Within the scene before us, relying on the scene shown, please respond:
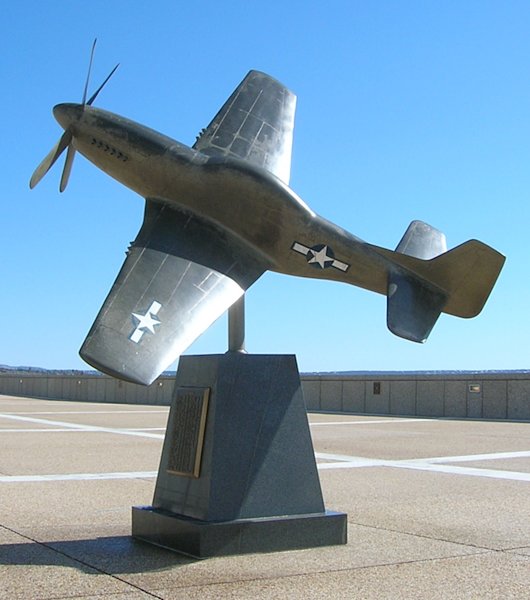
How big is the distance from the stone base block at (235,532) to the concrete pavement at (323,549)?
5.0 inches

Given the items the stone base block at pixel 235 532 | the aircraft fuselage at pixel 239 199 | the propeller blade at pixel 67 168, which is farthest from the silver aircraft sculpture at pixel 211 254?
the stone base block at pixel 235 532

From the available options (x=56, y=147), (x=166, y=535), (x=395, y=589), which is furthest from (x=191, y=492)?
(x=56, y=147)

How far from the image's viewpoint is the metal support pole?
7.75 metres

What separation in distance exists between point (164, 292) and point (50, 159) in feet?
11.5

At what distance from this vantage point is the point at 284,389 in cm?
732

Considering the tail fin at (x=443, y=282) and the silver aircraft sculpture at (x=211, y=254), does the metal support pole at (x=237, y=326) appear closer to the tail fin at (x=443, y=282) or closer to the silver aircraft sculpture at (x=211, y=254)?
the silver aircraft sculpture at (x=211, y=254)

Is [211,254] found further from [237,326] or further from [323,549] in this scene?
[323,549]

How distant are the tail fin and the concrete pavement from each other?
7.30 ft

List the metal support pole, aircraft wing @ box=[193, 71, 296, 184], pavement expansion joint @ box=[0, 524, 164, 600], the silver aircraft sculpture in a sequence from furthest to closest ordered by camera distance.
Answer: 1. aircraft wing @ box=[193, 71, 296, 184]
2. the metal support pole
3. the silver aircraft sculpture
4. pavement expansion joint @ box=[0, 524, 164, 600]

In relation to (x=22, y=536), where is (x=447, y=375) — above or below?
above

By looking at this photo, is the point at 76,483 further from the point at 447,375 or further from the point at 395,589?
the point at 447,375

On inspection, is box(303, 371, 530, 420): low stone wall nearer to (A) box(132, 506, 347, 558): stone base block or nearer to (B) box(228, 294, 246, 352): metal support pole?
(B) box(228, 294, 246, 352): metal support pole

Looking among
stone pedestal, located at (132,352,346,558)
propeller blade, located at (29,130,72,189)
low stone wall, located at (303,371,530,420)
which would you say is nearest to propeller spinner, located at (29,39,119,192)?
propeller blade, located at (29,130,72,189)

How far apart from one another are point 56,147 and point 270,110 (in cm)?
310
